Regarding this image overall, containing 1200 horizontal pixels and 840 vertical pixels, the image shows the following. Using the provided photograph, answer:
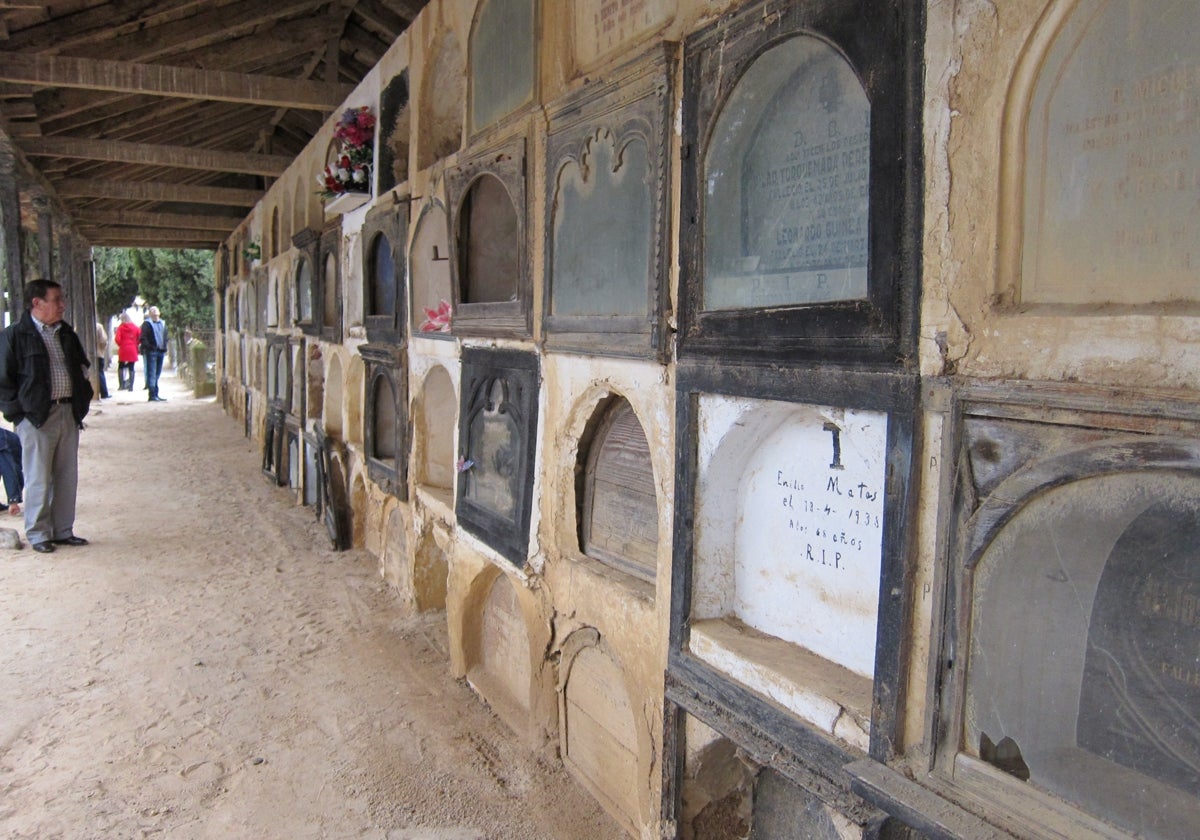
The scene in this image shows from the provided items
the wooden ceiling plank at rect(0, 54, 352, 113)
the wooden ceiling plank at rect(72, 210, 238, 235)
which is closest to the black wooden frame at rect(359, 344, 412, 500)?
the wooden ceiling plank at rect(0, 54, 352, 113)

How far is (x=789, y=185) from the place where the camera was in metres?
1.94

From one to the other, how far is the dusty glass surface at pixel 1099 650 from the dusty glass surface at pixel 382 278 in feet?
14.9

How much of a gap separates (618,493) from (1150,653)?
70.6 inches

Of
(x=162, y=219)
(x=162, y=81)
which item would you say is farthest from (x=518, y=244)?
(x=162, y=219)

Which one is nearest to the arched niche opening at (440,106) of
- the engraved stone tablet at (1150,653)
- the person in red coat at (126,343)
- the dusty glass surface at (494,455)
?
the dusty glass surface at (494,455)

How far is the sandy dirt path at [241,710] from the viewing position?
2.84m

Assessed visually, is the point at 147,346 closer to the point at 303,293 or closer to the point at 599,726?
the point at 303,293

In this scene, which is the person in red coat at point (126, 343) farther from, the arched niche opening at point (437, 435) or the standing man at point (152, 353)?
the arched niche opening at point (437, 435)

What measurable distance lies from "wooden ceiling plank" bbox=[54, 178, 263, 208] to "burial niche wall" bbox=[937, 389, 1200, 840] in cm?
1228

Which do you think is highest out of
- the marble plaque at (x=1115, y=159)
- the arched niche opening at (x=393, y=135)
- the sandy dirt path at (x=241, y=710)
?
the arched niche opening at (x=393, y=135)

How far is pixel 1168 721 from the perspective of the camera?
1238 mm

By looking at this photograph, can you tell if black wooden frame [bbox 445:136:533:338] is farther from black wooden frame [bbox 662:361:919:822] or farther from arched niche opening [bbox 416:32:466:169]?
black wooden frame [bbox 662:361:919:822]

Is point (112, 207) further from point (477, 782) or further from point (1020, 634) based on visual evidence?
point (1020, 634)

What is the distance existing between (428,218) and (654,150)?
2.39 m
